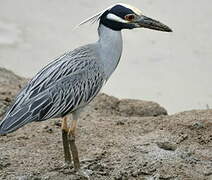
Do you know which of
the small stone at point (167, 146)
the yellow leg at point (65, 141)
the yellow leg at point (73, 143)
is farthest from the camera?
the small stone at point (167, 146)

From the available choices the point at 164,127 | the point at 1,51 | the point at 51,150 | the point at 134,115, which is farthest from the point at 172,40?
the point at 51,150

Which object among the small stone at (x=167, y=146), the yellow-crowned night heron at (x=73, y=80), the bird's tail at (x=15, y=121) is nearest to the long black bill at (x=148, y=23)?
the yellow-crowned night heron at (x=73, y=80)

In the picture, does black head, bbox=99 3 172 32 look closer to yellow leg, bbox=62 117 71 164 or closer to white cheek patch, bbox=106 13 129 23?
white cheek patch, bbox=106 13 129 23

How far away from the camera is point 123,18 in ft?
13.8

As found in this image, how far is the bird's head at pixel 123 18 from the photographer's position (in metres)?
4.19

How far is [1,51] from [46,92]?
166 inches

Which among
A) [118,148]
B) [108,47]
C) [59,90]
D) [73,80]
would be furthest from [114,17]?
[118,148]

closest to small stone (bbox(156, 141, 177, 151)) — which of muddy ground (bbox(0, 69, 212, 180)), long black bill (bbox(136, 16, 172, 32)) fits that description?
muddy ground (bbox(0, 69, 212, 180))

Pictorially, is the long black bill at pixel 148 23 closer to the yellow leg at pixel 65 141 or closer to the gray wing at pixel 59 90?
the gray wing at pixel 59 90

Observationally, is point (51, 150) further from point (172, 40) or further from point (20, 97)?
point (172, 40)

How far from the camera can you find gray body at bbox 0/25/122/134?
13.2ft

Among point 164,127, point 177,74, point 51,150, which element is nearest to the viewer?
point 51,150

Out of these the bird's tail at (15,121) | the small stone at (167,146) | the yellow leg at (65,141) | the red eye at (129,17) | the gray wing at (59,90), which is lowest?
the small stone at (167,146)

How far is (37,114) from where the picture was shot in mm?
4008
